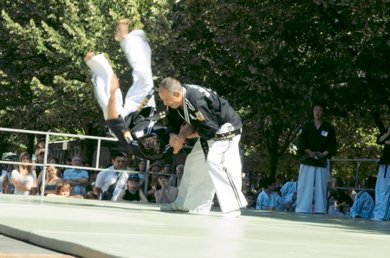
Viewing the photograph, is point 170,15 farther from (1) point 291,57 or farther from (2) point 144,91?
(2) point 144,91

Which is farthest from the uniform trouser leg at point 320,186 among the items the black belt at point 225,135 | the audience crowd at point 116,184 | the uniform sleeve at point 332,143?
the black belt at point 225,135

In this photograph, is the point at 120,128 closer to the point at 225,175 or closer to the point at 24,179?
the point at 225,175

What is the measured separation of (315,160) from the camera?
59.4 feet

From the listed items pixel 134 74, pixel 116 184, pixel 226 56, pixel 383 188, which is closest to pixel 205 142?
pixel 134 74

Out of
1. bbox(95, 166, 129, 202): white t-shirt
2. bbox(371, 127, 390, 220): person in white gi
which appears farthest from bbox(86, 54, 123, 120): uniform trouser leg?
bbox(95, 166, 129, 202): white t-shirt

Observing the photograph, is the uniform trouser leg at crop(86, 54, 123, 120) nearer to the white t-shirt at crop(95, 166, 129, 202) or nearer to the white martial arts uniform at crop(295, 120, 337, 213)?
the white martial arts uniform at crop(295, 120, 337, 213)

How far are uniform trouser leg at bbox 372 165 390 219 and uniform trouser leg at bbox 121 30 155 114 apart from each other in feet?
14.2

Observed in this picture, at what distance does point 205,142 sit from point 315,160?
6034 mm

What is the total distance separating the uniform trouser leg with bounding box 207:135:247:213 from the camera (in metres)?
12.3

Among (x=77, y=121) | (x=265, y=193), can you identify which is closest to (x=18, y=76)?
(x=77, y=121)

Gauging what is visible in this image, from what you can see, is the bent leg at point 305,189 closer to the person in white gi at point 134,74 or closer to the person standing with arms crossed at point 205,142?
the person in white gi at point 134,74

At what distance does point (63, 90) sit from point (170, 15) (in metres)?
6.77

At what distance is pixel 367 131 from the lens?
124ft

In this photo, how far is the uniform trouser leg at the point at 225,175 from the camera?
1230 centimetres
